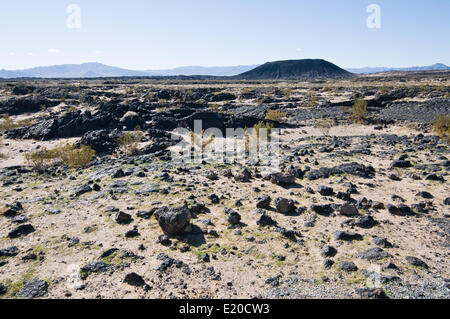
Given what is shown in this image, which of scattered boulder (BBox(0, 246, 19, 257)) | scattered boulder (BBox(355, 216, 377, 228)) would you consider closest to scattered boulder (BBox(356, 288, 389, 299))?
scattered boulder (BBox(355, 216, 377, 228))

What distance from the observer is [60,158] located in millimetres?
18656

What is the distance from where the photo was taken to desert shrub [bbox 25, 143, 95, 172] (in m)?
16.5

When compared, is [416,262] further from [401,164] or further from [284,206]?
[401,164]

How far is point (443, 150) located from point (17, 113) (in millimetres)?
44106

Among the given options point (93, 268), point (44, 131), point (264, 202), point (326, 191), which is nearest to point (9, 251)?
point (93, 268)

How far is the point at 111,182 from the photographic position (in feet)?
43.0

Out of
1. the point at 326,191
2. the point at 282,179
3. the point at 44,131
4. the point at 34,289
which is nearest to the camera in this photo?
the point at 34,289

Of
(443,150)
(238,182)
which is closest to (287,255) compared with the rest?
(238,182)

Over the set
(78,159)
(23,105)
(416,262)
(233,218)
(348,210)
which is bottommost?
(416,262)

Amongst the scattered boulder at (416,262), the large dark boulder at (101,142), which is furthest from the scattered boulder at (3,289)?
the large dark boulder at (101,142)

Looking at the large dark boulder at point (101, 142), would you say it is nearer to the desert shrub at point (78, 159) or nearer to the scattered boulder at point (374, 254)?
the desert shrub at point (78, 159)

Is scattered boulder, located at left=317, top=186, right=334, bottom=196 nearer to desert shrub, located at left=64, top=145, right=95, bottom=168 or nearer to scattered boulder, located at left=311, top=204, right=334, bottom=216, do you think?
scattered boulder, located at left=311, top=204, right=334, bottom=216
